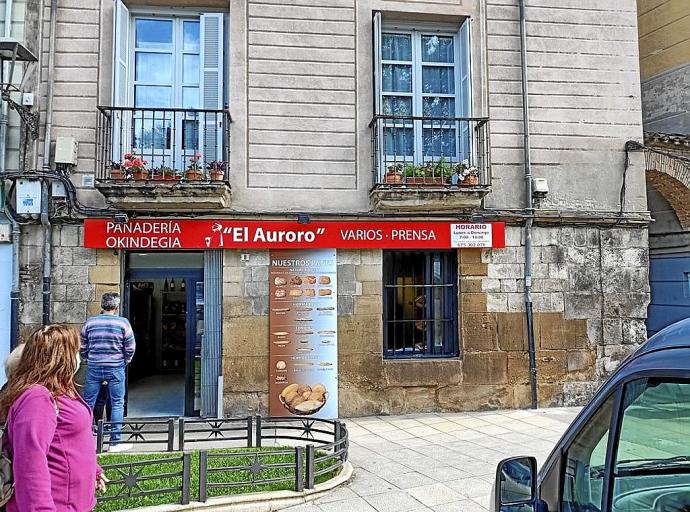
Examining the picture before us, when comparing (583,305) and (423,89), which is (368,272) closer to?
(423,89)

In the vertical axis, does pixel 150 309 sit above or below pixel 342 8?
below

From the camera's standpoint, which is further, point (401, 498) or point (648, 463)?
point (401, 498)

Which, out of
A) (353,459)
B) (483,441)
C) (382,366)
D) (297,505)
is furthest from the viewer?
(382,366)

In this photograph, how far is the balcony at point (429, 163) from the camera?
26.6 ft

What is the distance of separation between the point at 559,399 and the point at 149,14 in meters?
8.58

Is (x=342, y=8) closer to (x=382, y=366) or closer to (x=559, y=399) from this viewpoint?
(x=382, y=366)

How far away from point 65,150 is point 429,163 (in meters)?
5.16

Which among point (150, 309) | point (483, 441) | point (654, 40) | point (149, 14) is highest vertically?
point (654, 40)

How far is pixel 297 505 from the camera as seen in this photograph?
15.3 ft

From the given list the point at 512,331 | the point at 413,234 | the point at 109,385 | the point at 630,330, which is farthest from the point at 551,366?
the point at 109,385

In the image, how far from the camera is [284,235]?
8.21 m

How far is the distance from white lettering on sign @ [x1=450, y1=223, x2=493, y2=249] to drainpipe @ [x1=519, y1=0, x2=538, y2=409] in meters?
0.68

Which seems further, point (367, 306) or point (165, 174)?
point (367, 306)

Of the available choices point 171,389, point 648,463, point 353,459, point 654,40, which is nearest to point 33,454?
point 648,463
